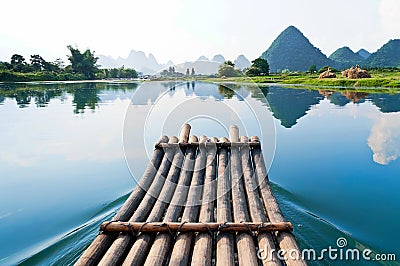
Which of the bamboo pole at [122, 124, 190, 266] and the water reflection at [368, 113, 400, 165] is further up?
the bamboo pole at [122, 124, 190, 266]

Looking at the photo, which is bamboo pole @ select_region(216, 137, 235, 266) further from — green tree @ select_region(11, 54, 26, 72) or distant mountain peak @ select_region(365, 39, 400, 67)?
distant mountain peak @ select_region(365, 39, 400, 67)

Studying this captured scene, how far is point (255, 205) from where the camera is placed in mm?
3027

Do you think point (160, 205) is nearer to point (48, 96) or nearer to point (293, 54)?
point (48, 96)

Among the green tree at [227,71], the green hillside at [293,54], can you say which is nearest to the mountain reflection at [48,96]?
Answer: the green tree at [227,71]

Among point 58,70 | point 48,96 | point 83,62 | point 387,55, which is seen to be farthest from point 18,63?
point 387,55

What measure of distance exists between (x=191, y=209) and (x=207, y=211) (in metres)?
0.16

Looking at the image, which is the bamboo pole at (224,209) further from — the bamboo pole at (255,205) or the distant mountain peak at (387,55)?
the distant mountain peak at (387,55)

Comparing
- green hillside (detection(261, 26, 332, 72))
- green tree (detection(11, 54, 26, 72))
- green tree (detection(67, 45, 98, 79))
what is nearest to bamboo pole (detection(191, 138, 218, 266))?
green tree (detection(11, 54, 26, 72))

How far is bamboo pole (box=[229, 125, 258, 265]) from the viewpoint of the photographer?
87.0 inches

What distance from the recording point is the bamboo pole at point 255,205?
225 cm

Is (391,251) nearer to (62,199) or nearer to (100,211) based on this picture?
(100,211)

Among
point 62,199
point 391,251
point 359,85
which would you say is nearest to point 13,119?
point 62,199

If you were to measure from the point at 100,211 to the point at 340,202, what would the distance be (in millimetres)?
3436

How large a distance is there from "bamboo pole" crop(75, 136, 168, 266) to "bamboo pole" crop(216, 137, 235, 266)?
33.7 inches
